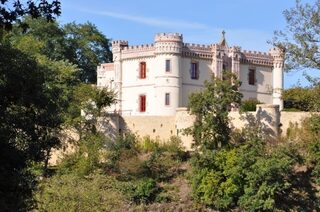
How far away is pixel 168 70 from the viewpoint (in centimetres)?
5166

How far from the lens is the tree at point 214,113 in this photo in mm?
43625

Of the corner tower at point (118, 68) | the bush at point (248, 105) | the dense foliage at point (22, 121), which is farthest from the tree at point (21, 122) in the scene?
the corner tower at point (118, 68)

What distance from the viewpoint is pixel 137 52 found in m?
53.3

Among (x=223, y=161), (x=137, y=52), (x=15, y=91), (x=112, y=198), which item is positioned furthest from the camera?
(x=137, y=52)

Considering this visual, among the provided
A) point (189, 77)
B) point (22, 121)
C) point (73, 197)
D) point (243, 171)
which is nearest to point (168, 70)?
point (189, 77)

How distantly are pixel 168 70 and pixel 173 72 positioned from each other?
336 mm

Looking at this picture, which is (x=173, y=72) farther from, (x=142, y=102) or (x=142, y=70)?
(x=142, y=102)

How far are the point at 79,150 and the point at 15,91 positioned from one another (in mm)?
26134

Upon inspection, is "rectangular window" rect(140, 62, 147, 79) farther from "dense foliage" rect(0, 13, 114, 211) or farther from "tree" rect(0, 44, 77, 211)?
"tree" rect(0, 44, 77, 211)

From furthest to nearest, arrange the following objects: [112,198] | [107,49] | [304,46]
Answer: [107,49], [112,198], [304,46]

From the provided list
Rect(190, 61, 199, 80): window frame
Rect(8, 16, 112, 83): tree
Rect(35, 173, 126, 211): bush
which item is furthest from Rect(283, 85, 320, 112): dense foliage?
Rect(8, 16, 112, 83): tree

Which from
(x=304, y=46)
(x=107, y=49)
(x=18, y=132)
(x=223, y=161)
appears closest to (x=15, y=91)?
(x=18, y=132)

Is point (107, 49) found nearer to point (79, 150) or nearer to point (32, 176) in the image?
point (79, 150)

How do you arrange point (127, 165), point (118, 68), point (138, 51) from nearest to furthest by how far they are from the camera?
point (127, 165)
point (138, 51)
point (118, 68)
